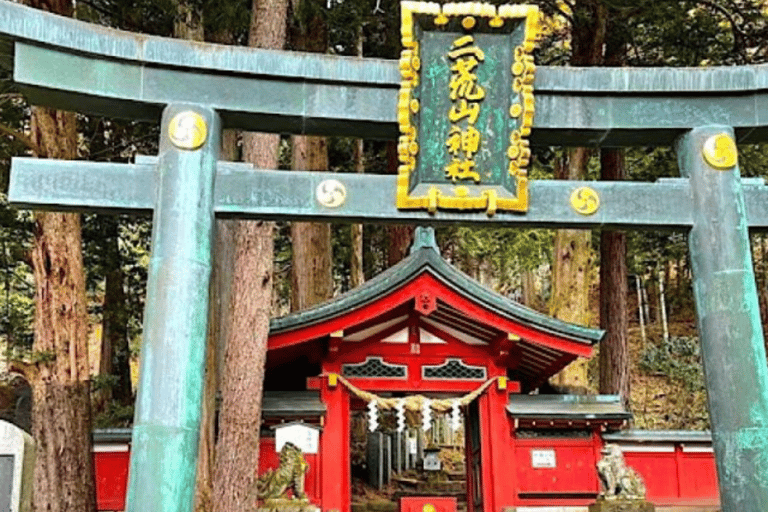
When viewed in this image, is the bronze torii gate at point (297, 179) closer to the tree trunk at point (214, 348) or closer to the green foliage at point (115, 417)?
the tree trunk at point (214, 348)

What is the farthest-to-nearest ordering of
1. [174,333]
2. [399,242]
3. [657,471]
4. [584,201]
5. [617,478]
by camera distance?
[399,242] < [657,471] < [617,478] < [584,201] < [174,333]

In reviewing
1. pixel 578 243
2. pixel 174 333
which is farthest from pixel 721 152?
pixel 578 243

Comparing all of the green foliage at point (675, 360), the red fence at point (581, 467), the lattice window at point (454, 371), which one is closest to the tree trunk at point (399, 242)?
the lattice window at point (454, 371)

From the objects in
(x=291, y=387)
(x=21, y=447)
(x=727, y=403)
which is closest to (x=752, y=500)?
(x=727, y=403)

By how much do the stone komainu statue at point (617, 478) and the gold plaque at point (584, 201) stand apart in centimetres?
729

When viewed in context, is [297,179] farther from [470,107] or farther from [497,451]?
[497,451]

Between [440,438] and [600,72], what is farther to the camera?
[440,438]

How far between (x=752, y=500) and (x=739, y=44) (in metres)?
9.78

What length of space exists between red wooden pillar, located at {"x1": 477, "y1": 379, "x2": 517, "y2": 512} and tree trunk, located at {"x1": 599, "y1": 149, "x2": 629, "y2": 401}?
2.26m

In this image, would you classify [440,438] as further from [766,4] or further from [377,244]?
[766,4]

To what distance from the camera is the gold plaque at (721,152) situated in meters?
5.20

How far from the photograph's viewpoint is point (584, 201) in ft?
16.7

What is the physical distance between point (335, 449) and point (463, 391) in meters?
2.11

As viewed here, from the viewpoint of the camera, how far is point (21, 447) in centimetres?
459
